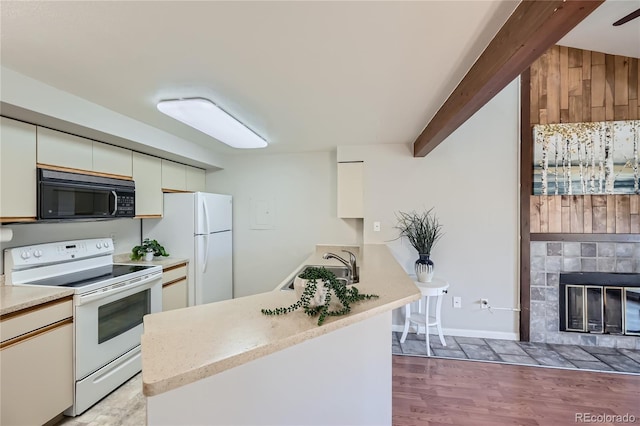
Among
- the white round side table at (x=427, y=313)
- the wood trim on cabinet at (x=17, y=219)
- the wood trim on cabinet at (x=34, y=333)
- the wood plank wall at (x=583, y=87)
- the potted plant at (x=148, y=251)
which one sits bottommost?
the white round side table at (x=427, y=313)

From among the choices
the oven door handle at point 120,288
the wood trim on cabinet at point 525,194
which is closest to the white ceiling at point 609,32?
the wood trim on cabinet at point 525,194

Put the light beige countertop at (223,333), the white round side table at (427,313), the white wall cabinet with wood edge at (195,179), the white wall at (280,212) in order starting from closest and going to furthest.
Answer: the light beige countertop at (223,333), the white round side table at (427,313), the white wall cabinet with wood edge at (195,179), the white wall at (280,212)

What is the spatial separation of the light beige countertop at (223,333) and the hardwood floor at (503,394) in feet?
4.20

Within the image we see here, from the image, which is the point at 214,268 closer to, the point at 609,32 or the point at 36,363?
the point at 36,363

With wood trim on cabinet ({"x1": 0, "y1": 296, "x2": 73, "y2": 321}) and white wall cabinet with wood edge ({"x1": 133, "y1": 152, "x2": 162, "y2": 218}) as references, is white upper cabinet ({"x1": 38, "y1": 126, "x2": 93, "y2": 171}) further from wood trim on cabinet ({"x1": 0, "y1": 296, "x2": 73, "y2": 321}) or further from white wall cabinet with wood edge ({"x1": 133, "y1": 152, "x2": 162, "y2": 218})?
wood trim on cabinet ({"x1": 0, "y1": 296, "x2": 73, "y2": 321})

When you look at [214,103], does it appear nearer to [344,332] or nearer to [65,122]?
[65,122]

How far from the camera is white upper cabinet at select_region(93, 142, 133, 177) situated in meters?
2.34

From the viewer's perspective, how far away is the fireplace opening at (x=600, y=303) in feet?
9.18

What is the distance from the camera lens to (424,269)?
286cm

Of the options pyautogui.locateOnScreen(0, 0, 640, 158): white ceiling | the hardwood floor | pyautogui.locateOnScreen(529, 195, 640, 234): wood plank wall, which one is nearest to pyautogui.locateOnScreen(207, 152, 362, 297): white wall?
pyautogui.locateOnScreen(0, 0, 640, 158): white ceiling

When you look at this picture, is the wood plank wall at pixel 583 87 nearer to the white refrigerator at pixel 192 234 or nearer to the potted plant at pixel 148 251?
the white refrigerator at pixel 192 234

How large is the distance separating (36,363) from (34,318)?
0.27 meters

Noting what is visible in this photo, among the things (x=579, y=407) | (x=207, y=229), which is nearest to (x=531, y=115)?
(x=579, y=407)

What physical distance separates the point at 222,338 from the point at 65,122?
1992 mm
